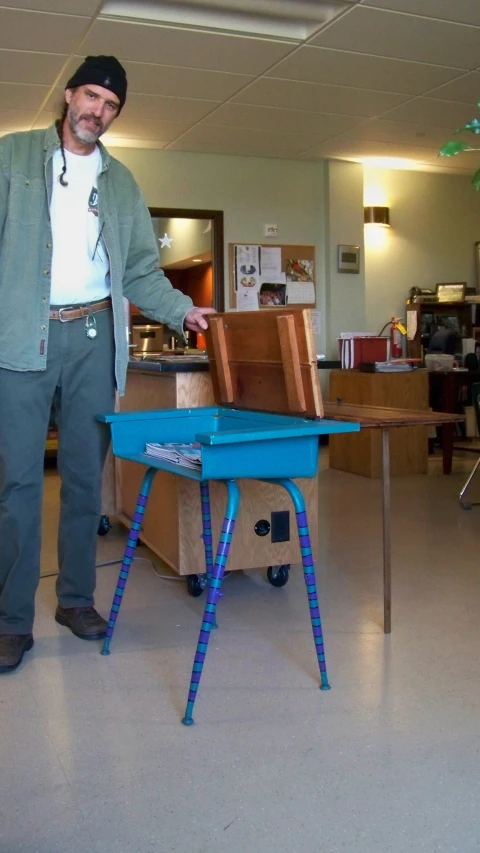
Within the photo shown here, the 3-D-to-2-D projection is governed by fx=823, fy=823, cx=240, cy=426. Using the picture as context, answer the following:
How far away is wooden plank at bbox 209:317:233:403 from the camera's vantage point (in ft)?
8.09

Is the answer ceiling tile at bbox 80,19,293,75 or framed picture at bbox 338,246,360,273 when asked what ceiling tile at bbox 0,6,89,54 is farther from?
framed picture at bbox 338,246,360,273

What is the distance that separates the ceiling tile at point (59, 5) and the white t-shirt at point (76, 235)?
2.08 meters

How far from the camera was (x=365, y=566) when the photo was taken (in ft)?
10.5

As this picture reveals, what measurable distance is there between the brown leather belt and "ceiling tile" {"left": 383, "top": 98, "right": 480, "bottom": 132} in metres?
4.00

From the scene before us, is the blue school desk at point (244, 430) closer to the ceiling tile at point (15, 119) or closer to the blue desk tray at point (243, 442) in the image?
the blue desk tray at point (243, 442)

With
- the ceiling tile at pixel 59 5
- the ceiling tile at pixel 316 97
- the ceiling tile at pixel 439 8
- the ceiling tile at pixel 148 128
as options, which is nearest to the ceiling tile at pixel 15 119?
the ceiling tile at pixel 148 128

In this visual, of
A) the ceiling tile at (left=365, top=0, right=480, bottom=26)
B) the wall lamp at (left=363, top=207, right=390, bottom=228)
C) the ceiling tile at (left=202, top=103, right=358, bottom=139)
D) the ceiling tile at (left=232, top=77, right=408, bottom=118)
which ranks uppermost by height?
the ceiling tile at (left=365, top=0, right=480, bottom=26)

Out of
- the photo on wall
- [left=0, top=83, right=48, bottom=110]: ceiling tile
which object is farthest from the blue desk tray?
the photo on wall

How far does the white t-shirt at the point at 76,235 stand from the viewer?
2216 millimetres

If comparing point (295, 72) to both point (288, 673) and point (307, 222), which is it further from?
point (288, 673)

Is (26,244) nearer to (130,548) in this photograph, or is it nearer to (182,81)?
(130,548)

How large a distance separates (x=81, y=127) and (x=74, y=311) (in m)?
0.48

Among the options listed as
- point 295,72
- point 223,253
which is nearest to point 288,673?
point 295,72

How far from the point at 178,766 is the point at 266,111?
494 cm
